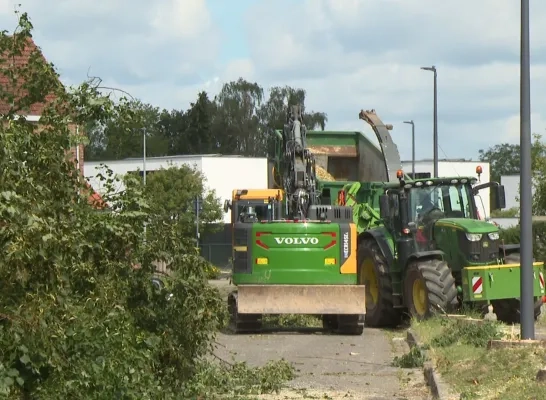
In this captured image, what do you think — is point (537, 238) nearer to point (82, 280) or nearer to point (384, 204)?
point (384, 204)

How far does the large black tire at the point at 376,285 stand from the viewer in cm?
2402

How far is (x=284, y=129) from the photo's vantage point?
89.0ft

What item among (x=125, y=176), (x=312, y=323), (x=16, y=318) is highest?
(x=125, y=176)

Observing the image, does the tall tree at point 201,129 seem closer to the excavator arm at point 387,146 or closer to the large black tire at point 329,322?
the excavator arm at point 387,146

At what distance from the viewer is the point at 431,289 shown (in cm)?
2170

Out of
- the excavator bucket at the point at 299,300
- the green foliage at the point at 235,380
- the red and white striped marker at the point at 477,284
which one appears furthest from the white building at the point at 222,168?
the green foliage at the point at 235,380

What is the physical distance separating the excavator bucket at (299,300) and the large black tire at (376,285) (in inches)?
96.7

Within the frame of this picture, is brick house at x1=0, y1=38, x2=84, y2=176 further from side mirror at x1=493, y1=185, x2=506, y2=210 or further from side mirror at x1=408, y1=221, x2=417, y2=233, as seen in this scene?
side mirror at x1=408, y1=221, x2=417, y2=233

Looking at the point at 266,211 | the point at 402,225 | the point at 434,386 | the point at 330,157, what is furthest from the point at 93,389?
the point at 330,157

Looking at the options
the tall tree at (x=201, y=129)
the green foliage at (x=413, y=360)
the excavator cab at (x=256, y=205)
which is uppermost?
the tall tree at (x=201, y=129)

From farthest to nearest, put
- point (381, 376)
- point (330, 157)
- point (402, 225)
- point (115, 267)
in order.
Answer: point (330, 157)
point (402, 225)
point (381, 376)
point (115, 267)

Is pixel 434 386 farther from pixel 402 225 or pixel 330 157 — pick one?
pixel 330 157

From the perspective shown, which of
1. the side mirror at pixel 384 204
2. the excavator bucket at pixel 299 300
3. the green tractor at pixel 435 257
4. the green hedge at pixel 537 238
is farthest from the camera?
the green hedge at pixel 537 238

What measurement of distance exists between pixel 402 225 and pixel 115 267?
13716 mm
